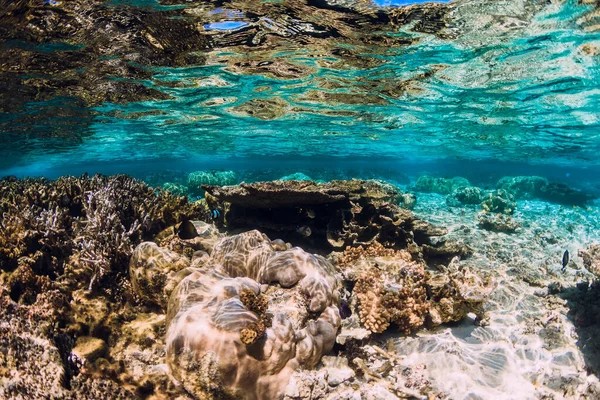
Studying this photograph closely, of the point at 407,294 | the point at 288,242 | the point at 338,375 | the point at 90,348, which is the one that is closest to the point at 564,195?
the point at 288,242

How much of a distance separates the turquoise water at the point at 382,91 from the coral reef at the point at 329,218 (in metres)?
5.45

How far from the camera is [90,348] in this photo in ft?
14.8

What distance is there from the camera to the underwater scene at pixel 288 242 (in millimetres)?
4359

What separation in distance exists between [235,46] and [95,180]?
6539mm

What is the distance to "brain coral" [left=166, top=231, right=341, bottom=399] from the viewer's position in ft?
12.7

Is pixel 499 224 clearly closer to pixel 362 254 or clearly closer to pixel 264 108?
pixel 362 254

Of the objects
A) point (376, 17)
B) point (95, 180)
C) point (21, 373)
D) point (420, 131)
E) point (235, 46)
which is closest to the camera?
point (21, 373)

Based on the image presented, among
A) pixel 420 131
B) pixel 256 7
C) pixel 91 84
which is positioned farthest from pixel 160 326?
pixel 420 131

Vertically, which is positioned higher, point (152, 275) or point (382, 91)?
point (382, 91)

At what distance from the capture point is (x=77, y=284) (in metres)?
5.20

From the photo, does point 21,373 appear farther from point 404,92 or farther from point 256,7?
point 404,92

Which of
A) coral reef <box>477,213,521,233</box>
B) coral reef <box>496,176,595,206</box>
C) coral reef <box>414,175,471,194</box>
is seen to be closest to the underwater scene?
coral reef <box>477,213,521,233</box>

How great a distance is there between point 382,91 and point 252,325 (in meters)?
15.9

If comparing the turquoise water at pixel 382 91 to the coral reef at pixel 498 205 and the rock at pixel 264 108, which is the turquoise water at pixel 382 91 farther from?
the coral reef at pixel 498 205
